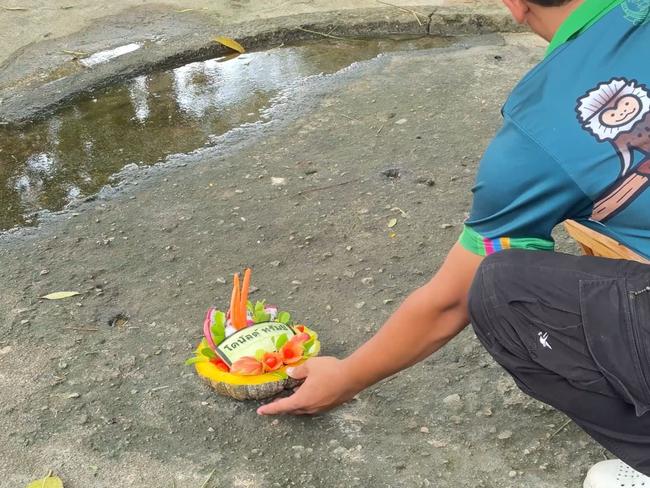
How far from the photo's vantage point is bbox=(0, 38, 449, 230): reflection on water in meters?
2.95

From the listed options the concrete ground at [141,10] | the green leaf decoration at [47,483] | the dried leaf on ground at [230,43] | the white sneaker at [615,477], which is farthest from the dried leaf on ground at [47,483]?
the concrete ground at [141,10]

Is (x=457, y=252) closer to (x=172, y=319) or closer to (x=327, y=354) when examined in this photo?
(x=327, y=354)

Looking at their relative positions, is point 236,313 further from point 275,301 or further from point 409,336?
point 409,336

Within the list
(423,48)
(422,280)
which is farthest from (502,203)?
(423,48)

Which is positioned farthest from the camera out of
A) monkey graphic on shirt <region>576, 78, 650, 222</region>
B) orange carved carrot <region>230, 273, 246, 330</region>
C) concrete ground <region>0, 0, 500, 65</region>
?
concrete ground <region>0, 0, 500, 65</region>

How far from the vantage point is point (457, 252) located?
1425mm

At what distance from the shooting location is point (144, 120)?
3445 millimetres

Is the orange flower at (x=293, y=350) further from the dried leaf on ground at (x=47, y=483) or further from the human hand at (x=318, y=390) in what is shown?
the dried leaf on ground at (x=47, y=483)

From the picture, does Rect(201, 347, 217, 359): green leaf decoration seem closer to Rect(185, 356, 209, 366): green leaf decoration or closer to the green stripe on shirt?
Rect(185, 356, 209, 366): green leaf decoration

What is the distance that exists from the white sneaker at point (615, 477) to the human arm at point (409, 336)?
15.3 inches

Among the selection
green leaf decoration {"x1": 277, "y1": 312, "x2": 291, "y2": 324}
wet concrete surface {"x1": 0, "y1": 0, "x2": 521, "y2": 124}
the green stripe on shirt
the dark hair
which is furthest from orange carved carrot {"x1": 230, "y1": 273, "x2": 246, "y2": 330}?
wet concrete surface {"x1": 0, "y1": 0, "x2": 521, "y2": 124}

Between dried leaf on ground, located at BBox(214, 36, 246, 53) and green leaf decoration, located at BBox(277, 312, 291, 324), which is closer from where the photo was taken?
green leaf decoration, located at BBox(277, 312, 291, 324)

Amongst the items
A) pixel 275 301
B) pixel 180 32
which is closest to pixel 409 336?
pixel 275 301

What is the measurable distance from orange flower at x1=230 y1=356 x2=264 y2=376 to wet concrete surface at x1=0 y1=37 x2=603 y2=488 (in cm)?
8
